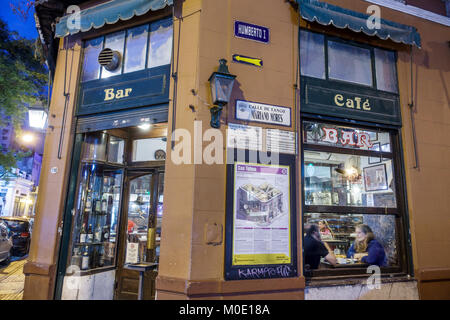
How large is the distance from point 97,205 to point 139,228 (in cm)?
103

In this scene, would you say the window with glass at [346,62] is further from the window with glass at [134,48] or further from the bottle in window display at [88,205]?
the bottle in window display at [88,205]

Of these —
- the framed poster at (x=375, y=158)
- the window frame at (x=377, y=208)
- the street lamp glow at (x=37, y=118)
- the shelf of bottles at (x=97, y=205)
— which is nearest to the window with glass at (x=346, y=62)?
the window frame at (x=377, y=208)

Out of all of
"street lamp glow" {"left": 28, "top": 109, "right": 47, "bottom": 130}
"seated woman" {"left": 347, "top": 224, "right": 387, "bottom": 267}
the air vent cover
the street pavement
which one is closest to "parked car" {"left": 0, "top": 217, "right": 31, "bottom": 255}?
the street pavement

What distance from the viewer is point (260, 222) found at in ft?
15.3

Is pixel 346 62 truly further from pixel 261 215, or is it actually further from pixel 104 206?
pixel 104 206

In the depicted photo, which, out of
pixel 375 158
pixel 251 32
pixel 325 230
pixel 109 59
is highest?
pixel 251 32

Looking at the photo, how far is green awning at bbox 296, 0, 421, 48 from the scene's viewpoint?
5344 millimetres

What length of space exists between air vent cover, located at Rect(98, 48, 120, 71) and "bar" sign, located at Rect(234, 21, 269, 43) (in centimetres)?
240

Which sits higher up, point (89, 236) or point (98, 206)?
point (98, 206)

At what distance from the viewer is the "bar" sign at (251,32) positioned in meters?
5.10

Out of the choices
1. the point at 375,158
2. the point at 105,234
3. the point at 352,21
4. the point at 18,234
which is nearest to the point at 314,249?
the point at 375,158

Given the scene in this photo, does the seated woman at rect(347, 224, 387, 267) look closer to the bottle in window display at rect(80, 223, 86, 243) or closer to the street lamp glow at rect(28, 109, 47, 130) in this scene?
the bottle in window display at rect(80, 223, 86, 243)

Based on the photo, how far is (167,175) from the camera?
184 inches
